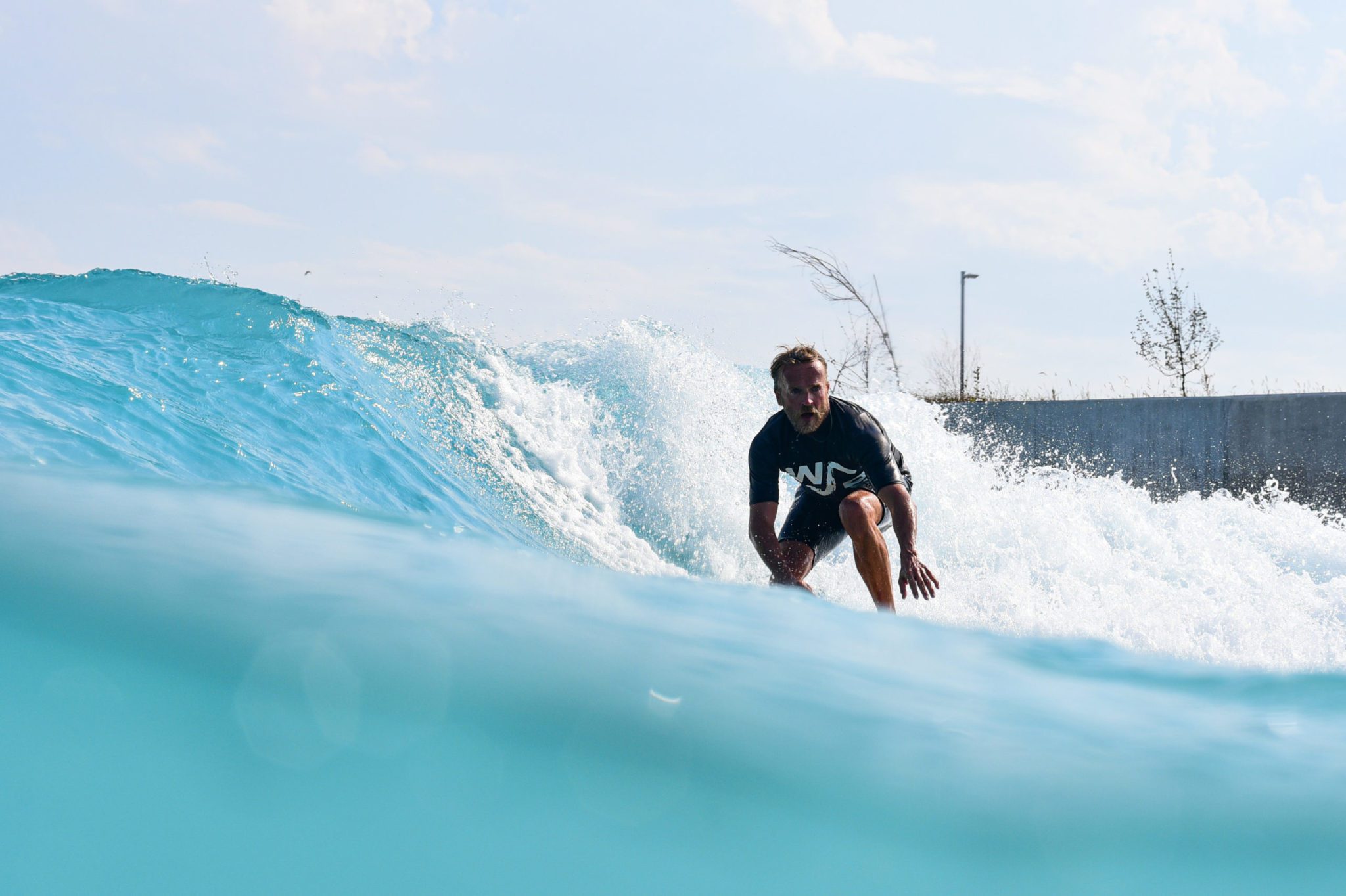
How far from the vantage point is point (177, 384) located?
17.9ft

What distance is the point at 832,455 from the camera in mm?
4535

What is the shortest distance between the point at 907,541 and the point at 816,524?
0.87 m

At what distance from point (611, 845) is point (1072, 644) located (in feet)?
6.89

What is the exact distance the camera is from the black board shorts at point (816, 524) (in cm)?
484

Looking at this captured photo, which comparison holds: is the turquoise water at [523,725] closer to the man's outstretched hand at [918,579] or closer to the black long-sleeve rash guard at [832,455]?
the man's outstretched hand at [918,579]

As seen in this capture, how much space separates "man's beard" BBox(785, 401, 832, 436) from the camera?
14.4ft

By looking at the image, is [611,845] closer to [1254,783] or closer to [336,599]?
[336,599]

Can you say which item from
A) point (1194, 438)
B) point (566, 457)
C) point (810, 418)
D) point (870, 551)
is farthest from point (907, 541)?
point (1194, 438)

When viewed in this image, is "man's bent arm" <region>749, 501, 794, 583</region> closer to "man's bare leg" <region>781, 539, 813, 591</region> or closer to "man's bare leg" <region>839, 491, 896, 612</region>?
"man's bare leg" <region>781, 539, 813, 591</region>

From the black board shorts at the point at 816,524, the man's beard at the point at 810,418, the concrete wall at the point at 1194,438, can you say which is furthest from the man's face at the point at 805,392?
the concrete wall at the point at 1194,438

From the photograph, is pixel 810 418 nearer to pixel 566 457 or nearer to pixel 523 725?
pixel 523 725

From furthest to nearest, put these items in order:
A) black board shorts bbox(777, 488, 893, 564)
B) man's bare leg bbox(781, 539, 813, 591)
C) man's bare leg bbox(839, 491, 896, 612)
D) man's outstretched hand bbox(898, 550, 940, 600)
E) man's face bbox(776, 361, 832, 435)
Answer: black board shorts bbox(777, 488, 893, 564) < man's bare leg bbox(781, 539, 813, 591) < man's face bbox(776, 361, 832, 435) < man's bare leg bbox(839, 491, 896, 612) < man's outstretched hand bbox(898, 550, 940, 600)

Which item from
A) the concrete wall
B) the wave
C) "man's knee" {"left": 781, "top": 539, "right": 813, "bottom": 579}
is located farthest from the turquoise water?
the concrete wall

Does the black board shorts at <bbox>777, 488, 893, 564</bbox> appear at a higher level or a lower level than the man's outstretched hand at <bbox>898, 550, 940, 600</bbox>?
higher
